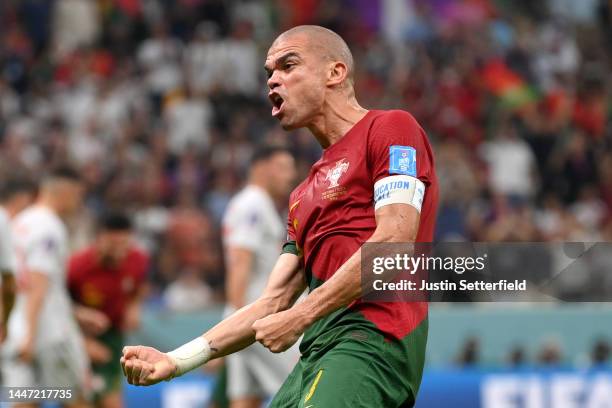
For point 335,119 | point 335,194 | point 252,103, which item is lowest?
point 335,194

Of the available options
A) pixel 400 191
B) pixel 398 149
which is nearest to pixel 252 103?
pixel 398 149

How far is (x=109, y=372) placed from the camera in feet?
33.5

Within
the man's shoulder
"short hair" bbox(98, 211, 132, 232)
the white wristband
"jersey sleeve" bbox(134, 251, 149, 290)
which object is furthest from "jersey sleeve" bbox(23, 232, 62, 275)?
the man's shoulder

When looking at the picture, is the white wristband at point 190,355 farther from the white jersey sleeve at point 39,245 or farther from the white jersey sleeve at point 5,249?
the white jersey sleeve at point 39,245

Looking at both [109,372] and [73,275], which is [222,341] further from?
[109,372]

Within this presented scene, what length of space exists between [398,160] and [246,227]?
4951 millimetres

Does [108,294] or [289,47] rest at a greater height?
[108,294]

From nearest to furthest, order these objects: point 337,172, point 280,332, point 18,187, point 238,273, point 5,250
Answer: point 280,332, point 337,172, point 5,250, point 238,273, point 18,187

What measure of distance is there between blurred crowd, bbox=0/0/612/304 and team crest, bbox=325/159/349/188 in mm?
8497

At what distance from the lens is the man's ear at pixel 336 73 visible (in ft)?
16.3

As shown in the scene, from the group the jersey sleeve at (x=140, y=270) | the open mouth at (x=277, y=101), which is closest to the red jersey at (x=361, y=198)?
the open mouth at (x=277, y=101)

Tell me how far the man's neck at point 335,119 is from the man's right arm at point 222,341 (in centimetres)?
54

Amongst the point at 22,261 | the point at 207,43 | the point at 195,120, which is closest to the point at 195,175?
the point at 195,120

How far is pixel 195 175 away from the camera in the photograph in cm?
1545
